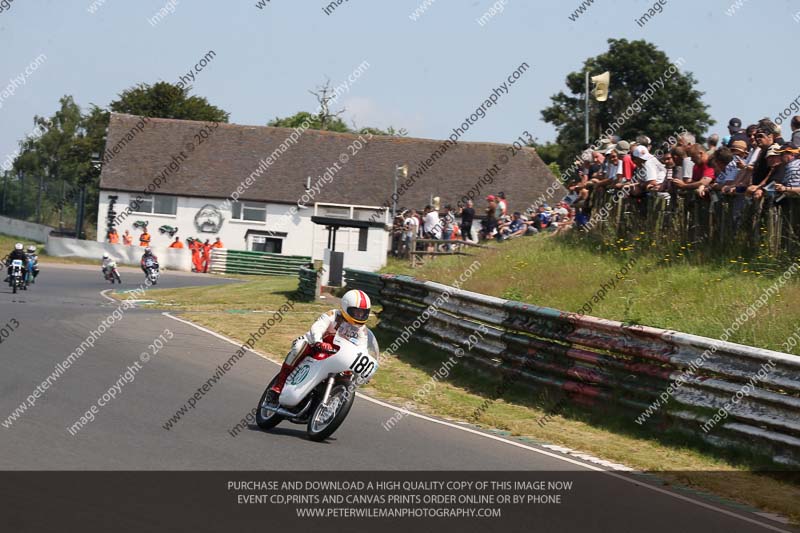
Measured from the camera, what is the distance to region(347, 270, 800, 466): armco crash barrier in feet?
34.1

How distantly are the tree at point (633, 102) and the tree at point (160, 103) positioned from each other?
90.1 feet

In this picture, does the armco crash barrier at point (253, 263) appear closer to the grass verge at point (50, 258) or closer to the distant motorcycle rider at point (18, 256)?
the grass verge at point (50, 258)

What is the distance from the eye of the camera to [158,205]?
60.5m

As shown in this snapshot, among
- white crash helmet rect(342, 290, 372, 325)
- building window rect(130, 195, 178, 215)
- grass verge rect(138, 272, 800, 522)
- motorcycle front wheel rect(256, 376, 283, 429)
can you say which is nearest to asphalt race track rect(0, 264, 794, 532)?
motorcycle front wheel rect(256, 376, 283, 429)

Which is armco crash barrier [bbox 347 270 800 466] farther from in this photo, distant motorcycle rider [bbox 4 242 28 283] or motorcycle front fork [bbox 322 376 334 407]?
distant motorcycle rider [bbox 4 242 28 283]

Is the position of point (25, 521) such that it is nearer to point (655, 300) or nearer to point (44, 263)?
point (655, 300)

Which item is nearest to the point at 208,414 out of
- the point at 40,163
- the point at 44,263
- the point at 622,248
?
the point at 622,248

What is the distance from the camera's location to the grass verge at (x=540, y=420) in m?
9.84

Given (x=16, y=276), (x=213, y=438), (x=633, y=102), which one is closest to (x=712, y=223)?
(x=213, y=438)

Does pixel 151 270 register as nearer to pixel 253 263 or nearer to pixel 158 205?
pixel 253 263

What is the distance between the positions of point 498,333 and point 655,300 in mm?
2395

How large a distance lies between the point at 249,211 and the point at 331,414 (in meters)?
51.5

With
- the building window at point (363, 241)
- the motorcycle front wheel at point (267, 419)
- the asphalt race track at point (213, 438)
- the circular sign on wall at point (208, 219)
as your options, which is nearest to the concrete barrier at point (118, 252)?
the circular sign on wall at point (208, 219)

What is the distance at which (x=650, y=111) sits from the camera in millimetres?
64562
